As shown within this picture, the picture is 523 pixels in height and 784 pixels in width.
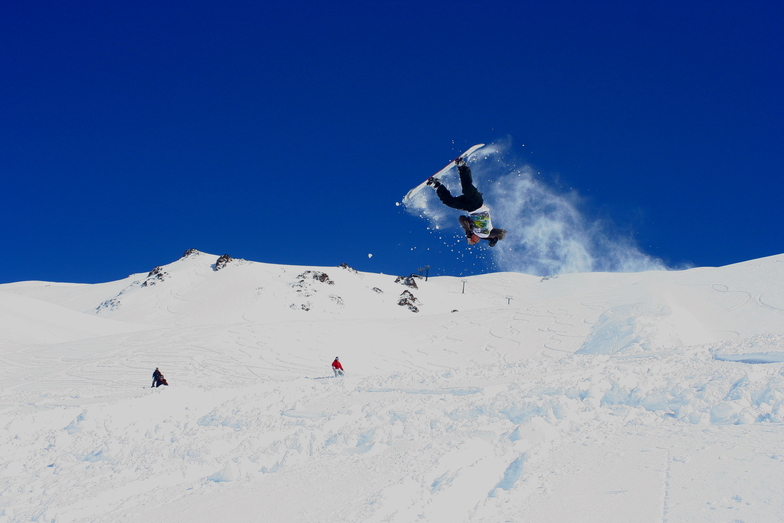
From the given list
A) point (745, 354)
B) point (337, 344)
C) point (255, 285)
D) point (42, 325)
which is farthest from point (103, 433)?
point (255, 285)

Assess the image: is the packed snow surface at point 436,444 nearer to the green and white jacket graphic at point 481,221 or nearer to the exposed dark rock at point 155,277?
the green and white jacket graphic at point 481,221

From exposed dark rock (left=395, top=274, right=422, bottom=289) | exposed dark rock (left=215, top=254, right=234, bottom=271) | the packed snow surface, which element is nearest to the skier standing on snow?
the packed snow surface

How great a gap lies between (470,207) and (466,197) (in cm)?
37

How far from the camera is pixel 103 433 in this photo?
9.95m

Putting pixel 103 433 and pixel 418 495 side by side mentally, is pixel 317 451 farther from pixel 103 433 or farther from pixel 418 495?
pixel 103 433

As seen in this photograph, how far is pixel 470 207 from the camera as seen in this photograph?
36.6 ft

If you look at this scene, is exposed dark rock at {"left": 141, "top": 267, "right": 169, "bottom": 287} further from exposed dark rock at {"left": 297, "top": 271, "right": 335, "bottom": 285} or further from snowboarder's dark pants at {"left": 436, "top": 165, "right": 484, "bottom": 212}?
snowboarder's dark pants at {"left": 436, "top": 165, "right": 484, "bottom": 212}

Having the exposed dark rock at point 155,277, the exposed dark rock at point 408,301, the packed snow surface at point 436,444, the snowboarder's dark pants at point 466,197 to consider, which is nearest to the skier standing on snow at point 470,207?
the snowboarder's dark pants at point 466,197

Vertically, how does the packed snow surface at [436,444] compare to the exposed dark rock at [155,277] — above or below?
below

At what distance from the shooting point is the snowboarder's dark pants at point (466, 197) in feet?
35.3

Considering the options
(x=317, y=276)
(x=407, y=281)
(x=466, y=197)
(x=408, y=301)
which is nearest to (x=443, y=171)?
(x=466, y=197)

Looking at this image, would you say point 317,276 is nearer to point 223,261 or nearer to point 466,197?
point 223,261

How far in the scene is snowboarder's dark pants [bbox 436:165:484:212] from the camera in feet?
35.3

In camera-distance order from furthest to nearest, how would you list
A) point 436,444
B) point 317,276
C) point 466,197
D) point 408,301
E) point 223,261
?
point 223,261 → point 317,276 → point 408,301 → point 466,197 → point 436,444
